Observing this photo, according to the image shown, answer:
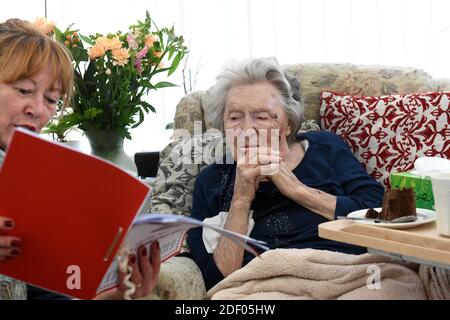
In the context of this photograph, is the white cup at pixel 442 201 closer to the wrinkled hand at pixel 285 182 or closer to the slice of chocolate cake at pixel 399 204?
the slice of chocolate cake at pixel 399 204

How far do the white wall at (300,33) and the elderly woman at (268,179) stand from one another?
53.1 inches

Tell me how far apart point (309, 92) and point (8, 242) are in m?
1.35

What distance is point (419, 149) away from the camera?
168 cm

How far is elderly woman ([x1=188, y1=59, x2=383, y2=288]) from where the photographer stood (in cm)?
148

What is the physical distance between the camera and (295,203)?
1537 millimetres

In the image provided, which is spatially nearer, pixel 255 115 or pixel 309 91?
pixel 255 115

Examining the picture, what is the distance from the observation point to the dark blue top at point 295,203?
1479 millimetres

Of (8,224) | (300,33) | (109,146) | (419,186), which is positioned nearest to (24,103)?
(8,224)

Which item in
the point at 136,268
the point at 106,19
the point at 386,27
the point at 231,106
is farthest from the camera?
the point at 386,27

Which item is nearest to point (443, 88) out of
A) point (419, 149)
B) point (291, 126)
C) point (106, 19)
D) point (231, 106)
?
point (419, 149)

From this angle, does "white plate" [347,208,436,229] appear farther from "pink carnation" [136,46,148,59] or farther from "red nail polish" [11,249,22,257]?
"pink carnation" [136,46,148,59]

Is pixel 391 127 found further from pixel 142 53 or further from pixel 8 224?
pixel 8 224
